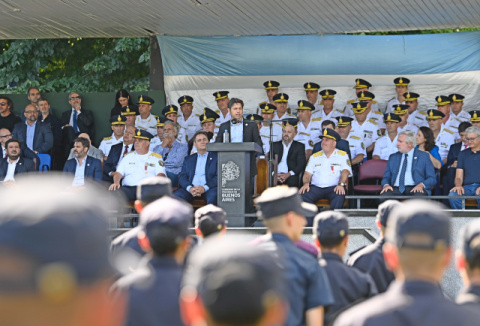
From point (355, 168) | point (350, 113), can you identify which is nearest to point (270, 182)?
point (355, 168)

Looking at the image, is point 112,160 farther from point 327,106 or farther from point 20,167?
point 327,106

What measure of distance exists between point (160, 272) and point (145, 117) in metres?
10.8

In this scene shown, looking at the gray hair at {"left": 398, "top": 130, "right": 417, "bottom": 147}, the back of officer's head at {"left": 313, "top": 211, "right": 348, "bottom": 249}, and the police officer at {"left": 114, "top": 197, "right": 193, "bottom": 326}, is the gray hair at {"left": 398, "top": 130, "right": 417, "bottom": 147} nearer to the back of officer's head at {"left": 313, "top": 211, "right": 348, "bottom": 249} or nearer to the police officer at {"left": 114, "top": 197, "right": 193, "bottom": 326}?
the back of officer's head at {"left": 313, "top": 211, "right": 348, "bottom": 249}

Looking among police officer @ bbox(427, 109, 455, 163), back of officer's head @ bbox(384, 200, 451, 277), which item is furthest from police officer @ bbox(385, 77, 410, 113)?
back of officer's head @ bbox(384, 200, 451, 277)

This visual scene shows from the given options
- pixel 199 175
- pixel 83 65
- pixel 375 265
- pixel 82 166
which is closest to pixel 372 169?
pixel 199 175

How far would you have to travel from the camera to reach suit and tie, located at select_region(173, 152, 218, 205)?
416 inches

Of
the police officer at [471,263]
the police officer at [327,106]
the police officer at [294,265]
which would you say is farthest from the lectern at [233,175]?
the police officer at [471,263]

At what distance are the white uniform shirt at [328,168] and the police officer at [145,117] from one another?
3562 millimetres

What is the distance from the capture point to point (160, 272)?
280 cm

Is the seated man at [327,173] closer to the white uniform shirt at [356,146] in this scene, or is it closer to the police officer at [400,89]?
the white uniform shirt at [356,146]

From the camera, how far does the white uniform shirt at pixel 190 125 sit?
1303 cm

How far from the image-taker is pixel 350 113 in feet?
42.0

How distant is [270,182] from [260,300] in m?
8.70

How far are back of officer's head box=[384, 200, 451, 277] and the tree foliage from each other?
640 inches
